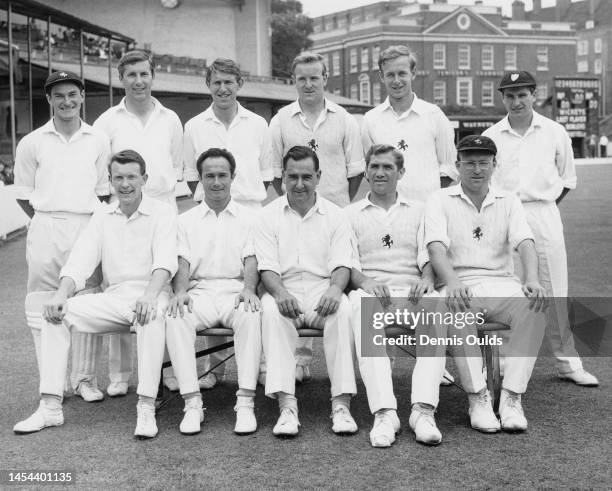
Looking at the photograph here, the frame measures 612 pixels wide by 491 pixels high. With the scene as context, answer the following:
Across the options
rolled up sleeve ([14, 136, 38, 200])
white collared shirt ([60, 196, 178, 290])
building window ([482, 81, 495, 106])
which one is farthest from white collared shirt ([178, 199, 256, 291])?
building window ([482, 81, 495, 106])

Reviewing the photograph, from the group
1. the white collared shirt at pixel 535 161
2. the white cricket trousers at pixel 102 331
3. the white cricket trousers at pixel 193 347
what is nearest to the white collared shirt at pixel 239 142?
the white cricket trousers at pixel 102 331

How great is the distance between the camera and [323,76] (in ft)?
20.1

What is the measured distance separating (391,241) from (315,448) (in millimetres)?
1463

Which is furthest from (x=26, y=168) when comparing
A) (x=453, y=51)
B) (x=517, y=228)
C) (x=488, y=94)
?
(x=488, y=94)

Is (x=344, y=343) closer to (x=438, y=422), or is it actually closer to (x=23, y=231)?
(x=438, y=422)

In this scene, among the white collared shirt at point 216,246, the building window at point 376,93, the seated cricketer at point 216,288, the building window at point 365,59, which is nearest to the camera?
the seated cricketer at point 216,288

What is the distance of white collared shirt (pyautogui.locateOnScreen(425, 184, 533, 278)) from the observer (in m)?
5.27

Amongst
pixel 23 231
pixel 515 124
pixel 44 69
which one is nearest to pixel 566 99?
pixel 44 69

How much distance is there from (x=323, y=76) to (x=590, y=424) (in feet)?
9.70

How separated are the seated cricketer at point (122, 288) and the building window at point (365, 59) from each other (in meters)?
70.4

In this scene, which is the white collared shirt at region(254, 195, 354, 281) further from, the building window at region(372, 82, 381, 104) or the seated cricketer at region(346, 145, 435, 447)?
the building window at region(372, 82, 381, 104)

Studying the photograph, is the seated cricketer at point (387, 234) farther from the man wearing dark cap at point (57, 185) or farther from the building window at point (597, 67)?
the building window at point (597, 67)

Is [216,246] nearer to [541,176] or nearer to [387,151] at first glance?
[387,151]

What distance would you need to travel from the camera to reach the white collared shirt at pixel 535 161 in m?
5.84
